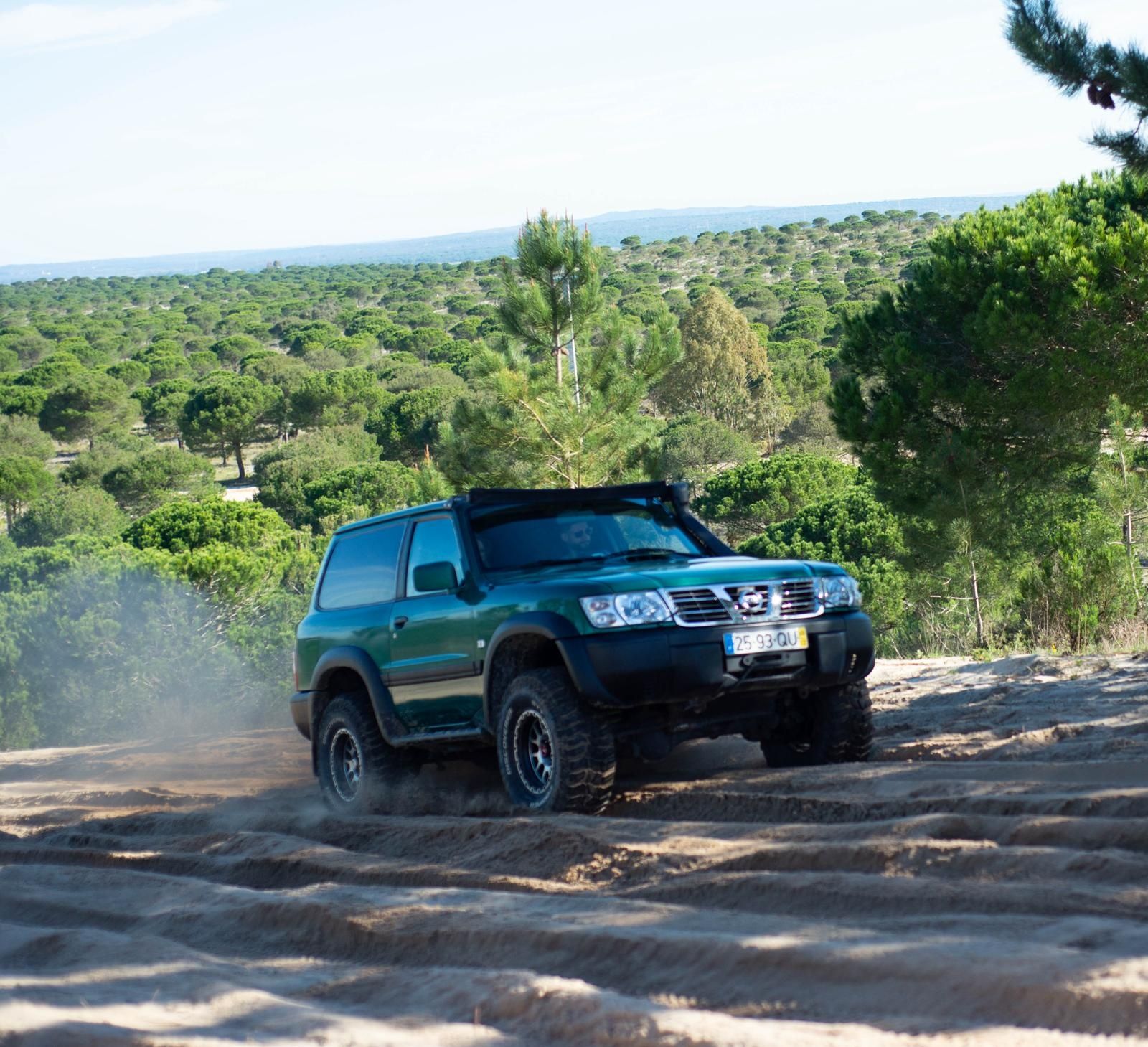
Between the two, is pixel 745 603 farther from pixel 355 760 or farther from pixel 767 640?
pixel 355 760

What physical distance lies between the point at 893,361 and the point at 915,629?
5.49m

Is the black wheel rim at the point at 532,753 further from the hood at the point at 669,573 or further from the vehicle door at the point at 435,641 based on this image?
the hood at the point at 669,573

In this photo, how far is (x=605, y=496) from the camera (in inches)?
333

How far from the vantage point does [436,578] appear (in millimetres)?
7742

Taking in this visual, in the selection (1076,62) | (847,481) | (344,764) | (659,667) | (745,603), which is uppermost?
(1076,62)

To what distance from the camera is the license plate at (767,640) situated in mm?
6965

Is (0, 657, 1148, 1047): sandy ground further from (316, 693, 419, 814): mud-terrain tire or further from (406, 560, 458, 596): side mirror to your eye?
(406, 560, 458, 596): side mirror

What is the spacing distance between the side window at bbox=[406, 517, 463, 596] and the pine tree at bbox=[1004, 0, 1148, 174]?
402 centimetres

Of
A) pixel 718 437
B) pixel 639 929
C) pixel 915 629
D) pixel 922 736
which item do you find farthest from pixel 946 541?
pixel 718 437

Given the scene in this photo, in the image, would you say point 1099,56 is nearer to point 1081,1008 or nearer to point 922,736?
point 922,736

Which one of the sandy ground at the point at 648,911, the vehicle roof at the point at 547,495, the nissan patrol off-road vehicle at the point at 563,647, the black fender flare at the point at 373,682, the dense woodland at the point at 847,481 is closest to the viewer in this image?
the sandy ground at the point at 648,911

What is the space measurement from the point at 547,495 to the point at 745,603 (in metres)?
1.64

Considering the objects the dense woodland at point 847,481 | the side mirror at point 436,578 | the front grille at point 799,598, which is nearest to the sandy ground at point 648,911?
the front grille at point 799,598

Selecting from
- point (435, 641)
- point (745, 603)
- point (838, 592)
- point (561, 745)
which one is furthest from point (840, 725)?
point (435, 641)
